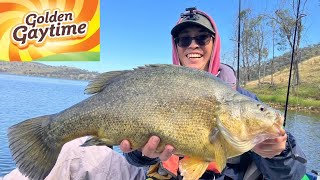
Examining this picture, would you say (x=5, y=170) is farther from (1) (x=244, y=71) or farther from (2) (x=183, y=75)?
(1) (x=244, y=71)

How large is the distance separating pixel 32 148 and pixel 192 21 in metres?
1.75

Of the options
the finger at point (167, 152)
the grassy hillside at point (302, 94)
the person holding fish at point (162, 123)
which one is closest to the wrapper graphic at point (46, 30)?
the person holding fish at point (162, 123)

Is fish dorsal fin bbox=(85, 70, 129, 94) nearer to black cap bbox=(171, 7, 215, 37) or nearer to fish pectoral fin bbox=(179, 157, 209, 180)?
fish pectoral fin bbox=(179, 157, 209, 180)

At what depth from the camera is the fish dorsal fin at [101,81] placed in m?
2.67

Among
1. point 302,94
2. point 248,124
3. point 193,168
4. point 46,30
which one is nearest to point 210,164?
point 193,168

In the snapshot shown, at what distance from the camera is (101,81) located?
8.86 ft

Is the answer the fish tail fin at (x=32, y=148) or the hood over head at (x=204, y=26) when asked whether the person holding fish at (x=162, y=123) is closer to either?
the fish tail fin at (x=32, y=148)

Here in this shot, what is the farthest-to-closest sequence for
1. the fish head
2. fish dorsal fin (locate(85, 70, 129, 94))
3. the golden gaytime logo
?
1. the golden gaytime logo
2. fish dorsal fin (locate(85, 70, 129, 94))
3. the fish head

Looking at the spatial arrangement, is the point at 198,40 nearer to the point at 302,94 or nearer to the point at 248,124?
the point at 248,124

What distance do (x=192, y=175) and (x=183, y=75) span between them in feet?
2.30

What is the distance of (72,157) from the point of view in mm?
3705

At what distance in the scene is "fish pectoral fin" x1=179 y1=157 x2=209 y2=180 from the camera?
2.56 m

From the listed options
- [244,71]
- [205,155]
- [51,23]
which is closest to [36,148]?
[51,23]

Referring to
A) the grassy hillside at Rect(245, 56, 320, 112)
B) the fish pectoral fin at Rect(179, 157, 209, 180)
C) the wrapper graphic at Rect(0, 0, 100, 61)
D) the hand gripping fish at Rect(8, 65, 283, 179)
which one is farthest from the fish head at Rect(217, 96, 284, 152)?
the grassy hillside at Rect(245, 56, 320, 112)
